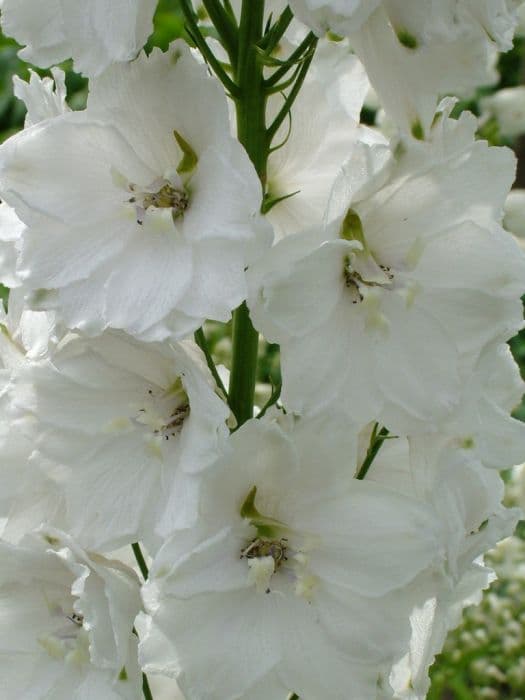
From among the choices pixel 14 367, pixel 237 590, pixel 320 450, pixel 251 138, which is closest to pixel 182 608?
pixel 237 590

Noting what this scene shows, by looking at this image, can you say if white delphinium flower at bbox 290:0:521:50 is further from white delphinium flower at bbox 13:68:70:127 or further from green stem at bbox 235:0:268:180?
white delphinium flower at bbox 13:68:70:127

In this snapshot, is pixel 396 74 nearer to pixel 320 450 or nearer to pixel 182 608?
pixel 320 450

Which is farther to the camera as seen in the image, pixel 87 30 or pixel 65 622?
pixel 65 622

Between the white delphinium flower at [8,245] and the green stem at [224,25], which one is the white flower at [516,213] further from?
the white delphinium flower at [8,245]

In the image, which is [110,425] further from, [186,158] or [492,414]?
[492,414]

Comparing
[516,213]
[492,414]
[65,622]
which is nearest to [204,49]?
[492,414]

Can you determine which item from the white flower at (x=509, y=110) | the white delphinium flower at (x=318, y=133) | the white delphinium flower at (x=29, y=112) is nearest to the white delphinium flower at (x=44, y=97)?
the white delphinium flower at (x=29, y=112)
